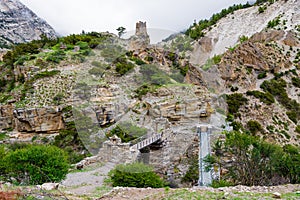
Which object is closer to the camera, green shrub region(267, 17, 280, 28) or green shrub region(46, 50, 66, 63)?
green shrub region(46, 50, 66, 63)

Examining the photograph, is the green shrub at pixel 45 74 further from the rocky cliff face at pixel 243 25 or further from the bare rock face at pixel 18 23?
the bare rock face at pixel 18 23

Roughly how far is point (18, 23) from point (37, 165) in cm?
10262

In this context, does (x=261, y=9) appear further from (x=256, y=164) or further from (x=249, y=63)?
(x=256, y=164)

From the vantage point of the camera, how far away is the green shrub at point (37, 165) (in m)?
10.9

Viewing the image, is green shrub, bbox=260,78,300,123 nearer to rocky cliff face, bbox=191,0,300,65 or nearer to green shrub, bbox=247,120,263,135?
green shrub, bbox=247,120,263,135

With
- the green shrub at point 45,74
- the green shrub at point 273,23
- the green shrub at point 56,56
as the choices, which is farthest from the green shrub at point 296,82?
the green shrub at point 45,74

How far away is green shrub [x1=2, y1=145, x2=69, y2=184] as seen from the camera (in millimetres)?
10898

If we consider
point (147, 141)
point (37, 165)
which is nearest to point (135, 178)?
point (147, 141)

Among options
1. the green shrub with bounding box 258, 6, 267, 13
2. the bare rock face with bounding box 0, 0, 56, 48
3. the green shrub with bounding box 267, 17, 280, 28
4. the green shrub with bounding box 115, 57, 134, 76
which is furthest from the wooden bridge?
the bare rock face with bounding box 0, 0, 56, 48

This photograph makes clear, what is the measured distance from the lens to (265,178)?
13.0m

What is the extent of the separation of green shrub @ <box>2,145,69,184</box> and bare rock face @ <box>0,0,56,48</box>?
80750 millimetres

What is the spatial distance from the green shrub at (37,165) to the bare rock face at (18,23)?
80750 millimetres

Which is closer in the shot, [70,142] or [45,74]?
[70,142]

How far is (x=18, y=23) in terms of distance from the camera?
332 ft
